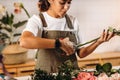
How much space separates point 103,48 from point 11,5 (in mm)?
724

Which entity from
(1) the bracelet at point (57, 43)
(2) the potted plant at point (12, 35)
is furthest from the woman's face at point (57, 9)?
(2) the potted plant at point (12, 35)

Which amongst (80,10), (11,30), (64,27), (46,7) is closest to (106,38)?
(64,27)

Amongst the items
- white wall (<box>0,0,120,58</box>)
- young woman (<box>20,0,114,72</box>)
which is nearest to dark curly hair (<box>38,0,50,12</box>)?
young woman (<box>20,0,114,72</box>)

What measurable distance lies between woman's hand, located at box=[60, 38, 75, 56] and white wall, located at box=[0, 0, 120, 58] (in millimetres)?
381

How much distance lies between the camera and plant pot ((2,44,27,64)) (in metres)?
1.71

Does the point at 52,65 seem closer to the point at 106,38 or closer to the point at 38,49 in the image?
the point at 38,49

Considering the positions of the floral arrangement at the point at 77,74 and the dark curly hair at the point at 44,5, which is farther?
the dark curly hair at the point at 44,5

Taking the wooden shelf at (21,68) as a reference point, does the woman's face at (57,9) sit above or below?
above

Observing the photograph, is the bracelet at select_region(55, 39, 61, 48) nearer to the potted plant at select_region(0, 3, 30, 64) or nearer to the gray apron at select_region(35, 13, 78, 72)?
the gray apron at select_region(35, 13, 78, 72)

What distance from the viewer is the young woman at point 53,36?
1.45 m

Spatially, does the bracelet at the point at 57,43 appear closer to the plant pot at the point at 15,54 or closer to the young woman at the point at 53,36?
the young woman at the point at 53,36

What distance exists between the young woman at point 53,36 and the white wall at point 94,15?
335 mm

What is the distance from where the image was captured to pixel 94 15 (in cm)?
203

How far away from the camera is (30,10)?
1.89 meters
